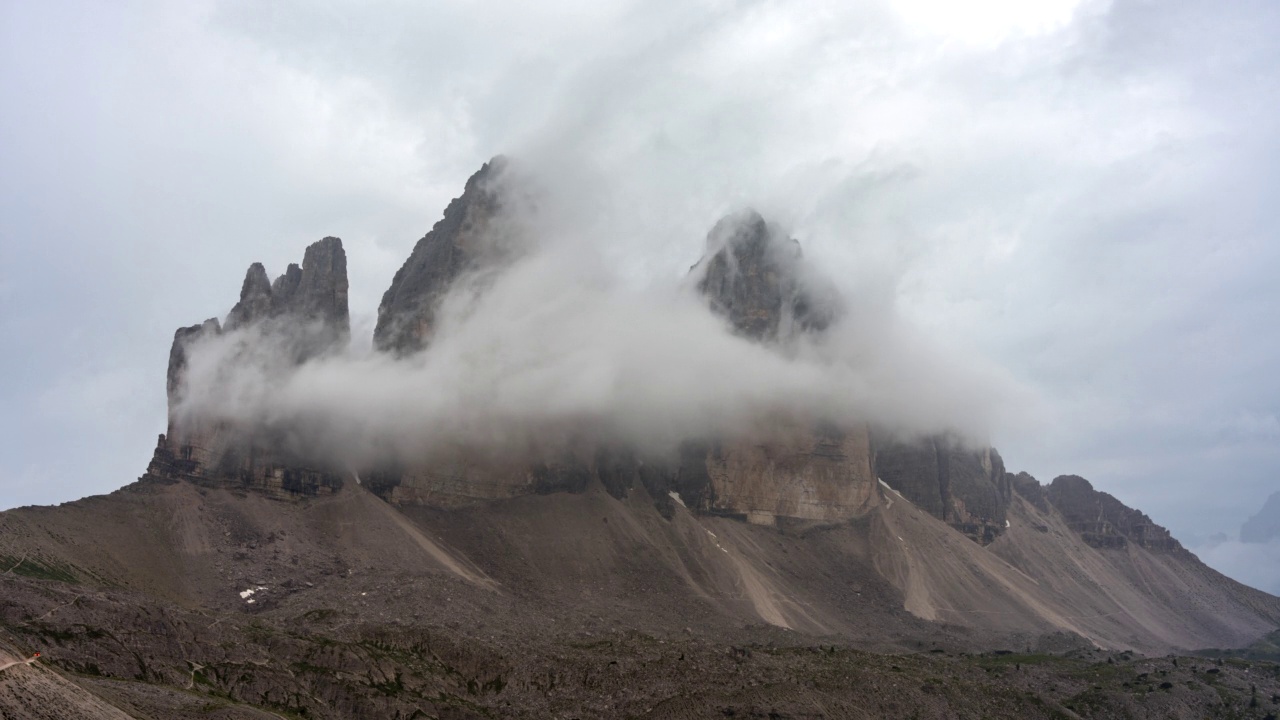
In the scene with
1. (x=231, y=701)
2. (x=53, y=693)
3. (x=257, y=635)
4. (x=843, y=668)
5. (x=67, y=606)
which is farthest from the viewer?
(x=843, y=668)

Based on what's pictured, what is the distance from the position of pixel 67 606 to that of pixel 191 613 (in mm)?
31763

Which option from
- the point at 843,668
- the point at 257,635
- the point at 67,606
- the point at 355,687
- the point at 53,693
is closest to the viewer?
the point at 53,693

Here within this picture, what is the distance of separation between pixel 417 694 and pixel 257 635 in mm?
27967

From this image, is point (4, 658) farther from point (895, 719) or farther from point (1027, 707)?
point (1027, 707)

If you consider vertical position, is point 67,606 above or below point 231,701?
above

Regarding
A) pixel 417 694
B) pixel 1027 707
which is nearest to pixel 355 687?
pixel 417 694

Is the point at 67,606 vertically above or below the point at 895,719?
above

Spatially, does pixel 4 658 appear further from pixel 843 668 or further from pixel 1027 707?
pixel 1027 707

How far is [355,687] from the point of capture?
163625mm

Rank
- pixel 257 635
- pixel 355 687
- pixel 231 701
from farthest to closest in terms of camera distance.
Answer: pixel 257 635
pixel 355 687
pixel 231 701

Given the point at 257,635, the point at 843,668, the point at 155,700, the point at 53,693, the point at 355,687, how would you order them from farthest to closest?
the point at 843,668
the point at 257,635
the point at 355,687
the point at 155,700
the point at 53,693

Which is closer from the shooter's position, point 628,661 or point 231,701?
point 231,701

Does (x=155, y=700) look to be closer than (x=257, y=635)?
Yes

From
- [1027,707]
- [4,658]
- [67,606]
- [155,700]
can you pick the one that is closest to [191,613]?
[67,606]
